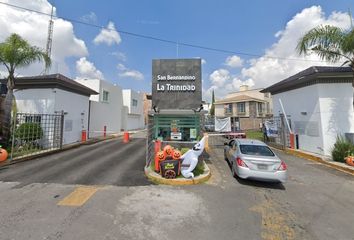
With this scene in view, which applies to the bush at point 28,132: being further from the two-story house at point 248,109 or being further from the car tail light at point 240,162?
the two-story house at point 248,109

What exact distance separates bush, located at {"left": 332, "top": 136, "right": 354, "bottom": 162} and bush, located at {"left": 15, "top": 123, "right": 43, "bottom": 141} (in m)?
18.2

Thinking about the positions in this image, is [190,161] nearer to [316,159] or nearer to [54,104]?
[316,159]

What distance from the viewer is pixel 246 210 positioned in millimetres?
4961

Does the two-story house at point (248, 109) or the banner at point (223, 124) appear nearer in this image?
the banner at point (223, 124)

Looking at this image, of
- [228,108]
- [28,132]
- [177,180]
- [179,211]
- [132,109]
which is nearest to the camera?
[179,211]

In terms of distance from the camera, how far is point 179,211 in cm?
477

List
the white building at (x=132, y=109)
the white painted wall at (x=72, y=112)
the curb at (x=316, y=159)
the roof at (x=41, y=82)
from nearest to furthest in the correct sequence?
1. the curb at (x=316, y=159)
2. the roof at (x=41, y=82)
3. the white painted wall at (x=72, y=112)
4. the white building at (x=132, y=109)

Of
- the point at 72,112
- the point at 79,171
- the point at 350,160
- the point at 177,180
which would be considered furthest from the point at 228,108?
the point at 79,171

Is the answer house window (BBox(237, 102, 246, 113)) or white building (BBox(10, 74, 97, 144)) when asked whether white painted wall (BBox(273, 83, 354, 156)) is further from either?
house window (BBox(237, 102, 246, 113))

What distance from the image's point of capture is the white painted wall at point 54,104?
14.1 metres

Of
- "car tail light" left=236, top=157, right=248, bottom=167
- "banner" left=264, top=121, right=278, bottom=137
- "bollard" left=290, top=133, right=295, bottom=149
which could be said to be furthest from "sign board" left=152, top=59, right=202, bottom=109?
"banner" left=264, top=121, right=278, bottom=137

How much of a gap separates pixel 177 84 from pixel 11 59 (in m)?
10.0

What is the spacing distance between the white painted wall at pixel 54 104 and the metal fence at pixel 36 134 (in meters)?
0.89

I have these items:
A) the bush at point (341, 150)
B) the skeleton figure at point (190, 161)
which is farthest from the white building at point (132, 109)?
the bush at point (341, 150)
